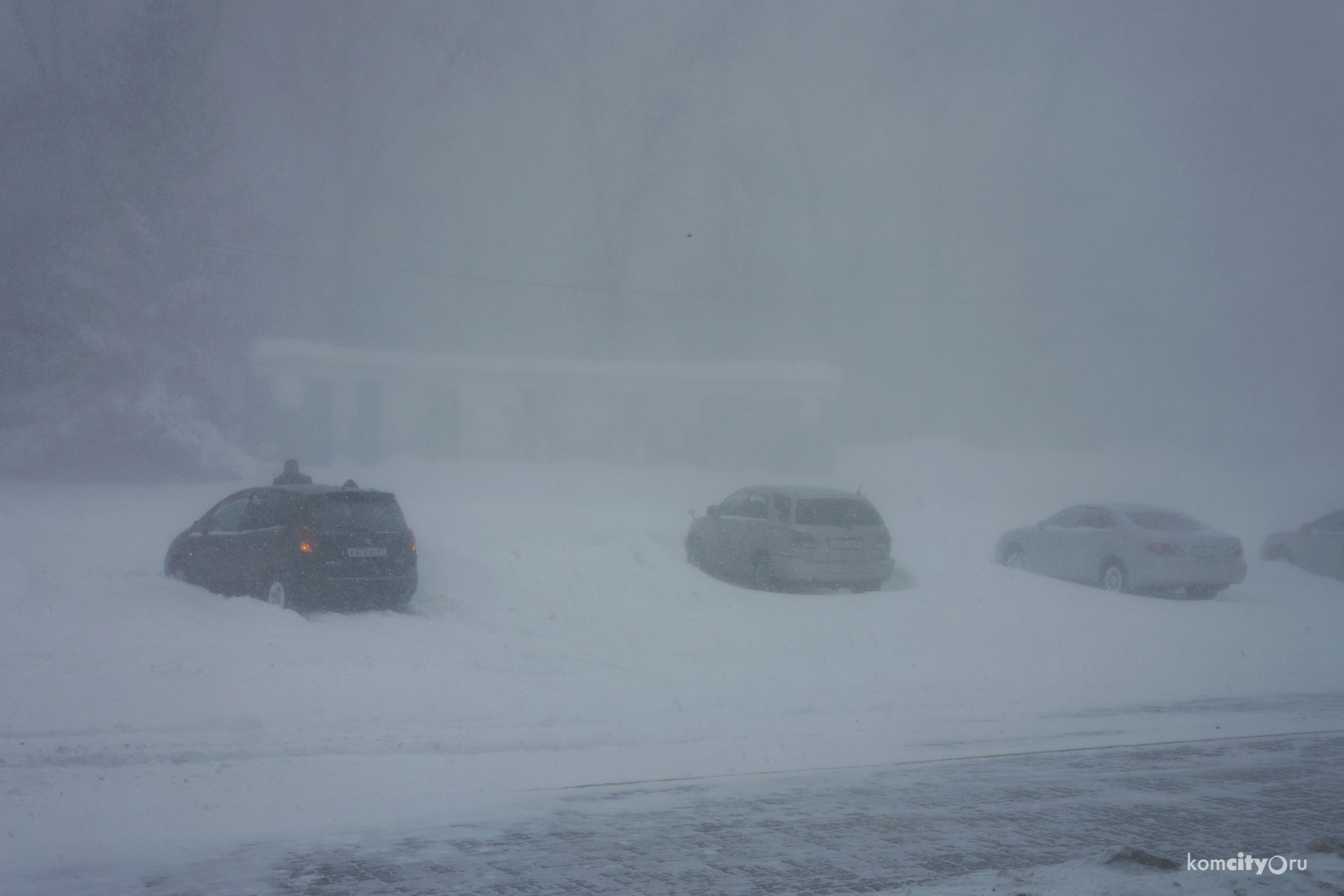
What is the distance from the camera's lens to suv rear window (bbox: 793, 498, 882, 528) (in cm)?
1279

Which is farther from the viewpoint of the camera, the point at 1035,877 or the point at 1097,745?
the point at 1097,745

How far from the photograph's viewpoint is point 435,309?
41500 millimetres

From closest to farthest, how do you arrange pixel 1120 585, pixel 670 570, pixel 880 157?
pixel 670 570 < pixel 1120 585 < pixel 880 157

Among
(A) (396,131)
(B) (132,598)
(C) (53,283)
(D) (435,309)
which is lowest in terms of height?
(B) (132,598)

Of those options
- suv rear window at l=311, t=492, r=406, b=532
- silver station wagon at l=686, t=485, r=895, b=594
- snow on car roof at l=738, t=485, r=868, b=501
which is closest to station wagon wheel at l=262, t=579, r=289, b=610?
suv rear window at l=311, t=492, r=406, b=532

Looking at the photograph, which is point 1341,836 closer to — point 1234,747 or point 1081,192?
point 1234,747

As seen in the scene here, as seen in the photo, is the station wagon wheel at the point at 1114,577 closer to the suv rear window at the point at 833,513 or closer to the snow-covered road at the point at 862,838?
the suv rear window at the point at 833,513

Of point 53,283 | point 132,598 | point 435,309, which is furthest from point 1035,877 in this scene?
point 435,309

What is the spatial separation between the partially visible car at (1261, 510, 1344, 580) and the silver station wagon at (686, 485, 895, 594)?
935 cm

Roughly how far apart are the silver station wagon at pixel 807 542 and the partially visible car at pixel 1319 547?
30.7 ft

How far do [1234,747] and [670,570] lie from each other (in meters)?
7.37

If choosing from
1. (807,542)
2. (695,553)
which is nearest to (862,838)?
(807,542)

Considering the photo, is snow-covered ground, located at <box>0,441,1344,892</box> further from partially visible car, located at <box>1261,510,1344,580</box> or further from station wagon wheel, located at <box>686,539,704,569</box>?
partially visible car, located at <box>1261,510,1344,580</box>

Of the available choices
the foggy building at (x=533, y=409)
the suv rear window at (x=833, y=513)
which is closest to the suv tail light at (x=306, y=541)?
the suv rear window at (x=833, y=513)
